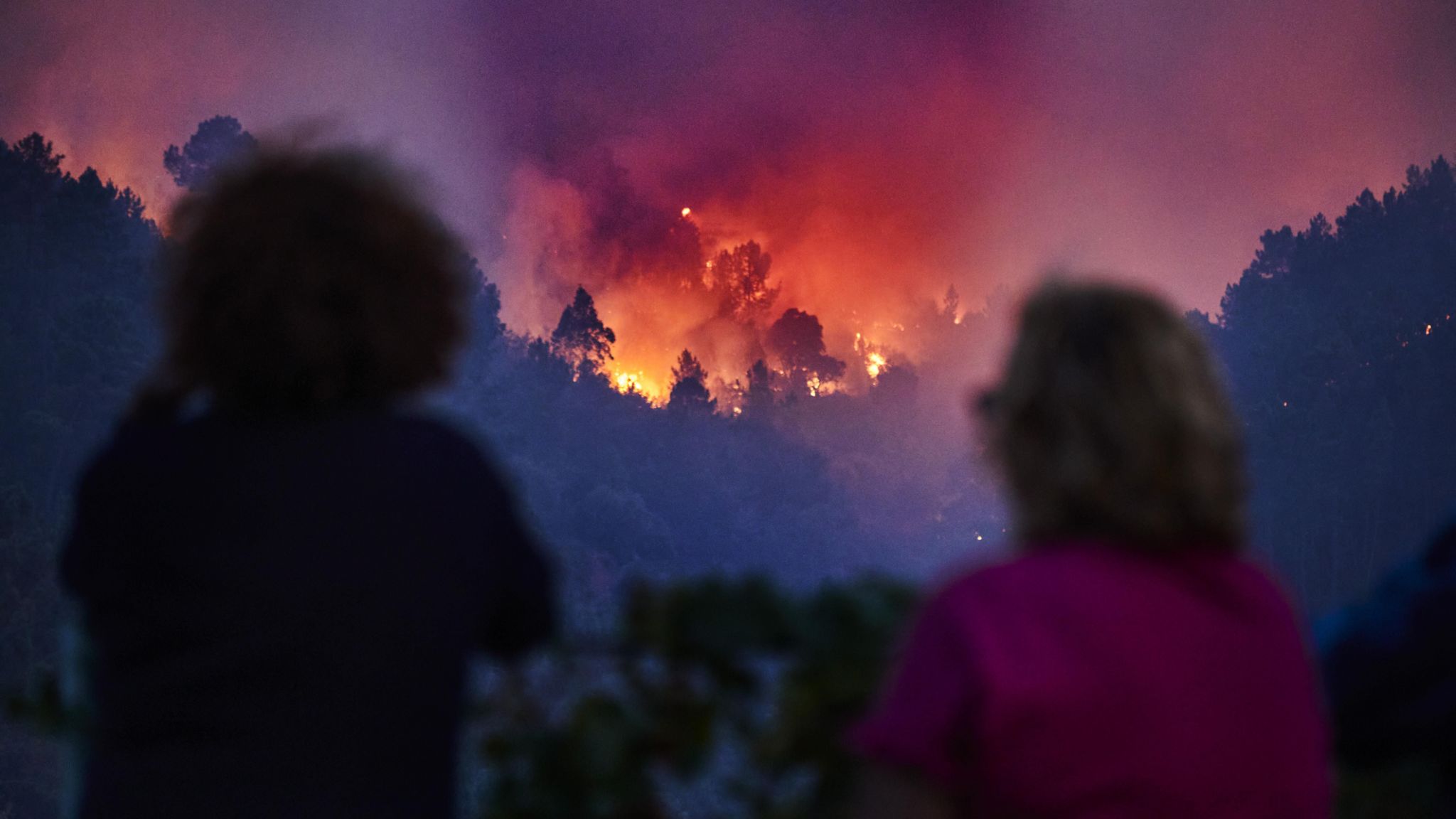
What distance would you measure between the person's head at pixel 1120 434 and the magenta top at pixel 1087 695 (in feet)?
0.14

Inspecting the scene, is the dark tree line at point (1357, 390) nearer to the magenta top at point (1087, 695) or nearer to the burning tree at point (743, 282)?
the burning tree at point (743, 282)

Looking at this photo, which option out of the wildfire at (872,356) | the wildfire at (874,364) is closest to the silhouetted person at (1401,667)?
the wildfire at (872,356)

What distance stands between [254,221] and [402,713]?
1.96 feet

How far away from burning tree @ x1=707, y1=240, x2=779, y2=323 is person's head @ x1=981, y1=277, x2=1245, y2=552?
253 feet

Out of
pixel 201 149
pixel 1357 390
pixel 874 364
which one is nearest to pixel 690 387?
pixel 874 364

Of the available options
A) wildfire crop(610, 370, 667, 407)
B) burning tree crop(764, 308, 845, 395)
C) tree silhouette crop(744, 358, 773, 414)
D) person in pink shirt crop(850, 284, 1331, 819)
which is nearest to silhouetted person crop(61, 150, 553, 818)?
person in pink shirt crop(850, 284, 1331, 819)

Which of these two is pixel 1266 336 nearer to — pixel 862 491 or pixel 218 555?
pixel 862 491

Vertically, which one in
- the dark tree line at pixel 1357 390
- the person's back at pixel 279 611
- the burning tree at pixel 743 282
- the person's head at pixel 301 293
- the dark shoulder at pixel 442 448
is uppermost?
the burning tree at pixel 743 282

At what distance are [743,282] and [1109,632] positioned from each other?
259 ft

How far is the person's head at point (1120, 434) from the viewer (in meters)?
1.07

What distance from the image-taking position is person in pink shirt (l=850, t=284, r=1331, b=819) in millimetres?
959

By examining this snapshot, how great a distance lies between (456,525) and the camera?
1.26 metres

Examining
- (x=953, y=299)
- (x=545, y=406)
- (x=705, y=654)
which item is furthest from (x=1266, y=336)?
(x=705, y=654)

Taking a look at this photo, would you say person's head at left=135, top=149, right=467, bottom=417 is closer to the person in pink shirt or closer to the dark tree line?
the person in pink shirt
